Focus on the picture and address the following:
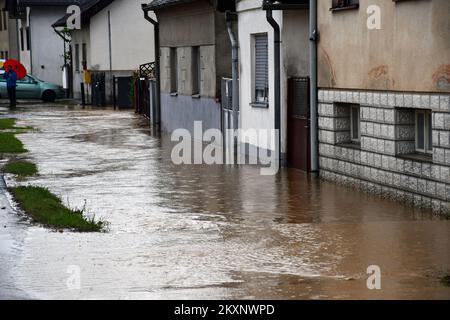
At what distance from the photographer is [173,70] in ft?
102

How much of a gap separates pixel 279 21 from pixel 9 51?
182ft

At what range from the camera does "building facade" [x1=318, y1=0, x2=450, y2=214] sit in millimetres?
13594

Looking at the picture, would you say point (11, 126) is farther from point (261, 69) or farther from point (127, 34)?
point (127, 34)

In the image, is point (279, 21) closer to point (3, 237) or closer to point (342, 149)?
point (342, 149)

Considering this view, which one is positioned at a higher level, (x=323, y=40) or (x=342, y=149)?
(x=323, y=40)

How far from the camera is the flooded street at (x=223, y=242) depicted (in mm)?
9414

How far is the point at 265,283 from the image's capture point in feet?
31.5

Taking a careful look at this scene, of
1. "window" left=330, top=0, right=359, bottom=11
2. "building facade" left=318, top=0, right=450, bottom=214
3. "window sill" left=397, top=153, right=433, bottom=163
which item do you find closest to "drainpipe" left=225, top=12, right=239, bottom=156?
"building facade" left=318, top=0, right=450, bottom=214

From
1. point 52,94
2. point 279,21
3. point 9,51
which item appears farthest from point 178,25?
point 9,51

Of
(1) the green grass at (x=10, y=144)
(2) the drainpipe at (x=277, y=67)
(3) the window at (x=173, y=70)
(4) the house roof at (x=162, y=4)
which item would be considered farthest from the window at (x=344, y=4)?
(3) the window at (x=173, y=70)

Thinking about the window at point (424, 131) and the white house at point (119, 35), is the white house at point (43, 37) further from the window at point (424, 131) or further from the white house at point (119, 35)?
the window at point (424, 131)

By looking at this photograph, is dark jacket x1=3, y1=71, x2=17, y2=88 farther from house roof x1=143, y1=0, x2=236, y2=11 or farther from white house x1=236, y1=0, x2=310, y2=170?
white house x1=236, y1=0, x2=310, y2=170

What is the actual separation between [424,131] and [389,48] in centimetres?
128

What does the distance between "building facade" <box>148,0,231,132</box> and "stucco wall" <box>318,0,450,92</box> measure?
781cm
